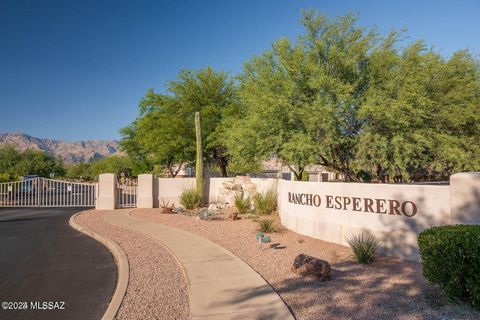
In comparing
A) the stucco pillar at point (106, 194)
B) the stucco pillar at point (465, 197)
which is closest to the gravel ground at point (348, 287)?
the stucco pillar at point (465, 197)

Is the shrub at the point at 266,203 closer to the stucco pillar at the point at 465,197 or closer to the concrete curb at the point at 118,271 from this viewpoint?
the concrete curb at the point at 118,271

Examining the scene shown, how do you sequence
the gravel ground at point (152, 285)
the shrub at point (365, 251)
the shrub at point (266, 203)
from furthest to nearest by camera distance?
the shrub at point (266, 203), the shrub at point (365, 251), the gravel ground at point (152, 285)

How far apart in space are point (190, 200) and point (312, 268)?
12920mm

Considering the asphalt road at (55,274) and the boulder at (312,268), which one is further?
the boulder at (312,268)

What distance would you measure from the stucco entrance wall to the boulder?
8.78 ft

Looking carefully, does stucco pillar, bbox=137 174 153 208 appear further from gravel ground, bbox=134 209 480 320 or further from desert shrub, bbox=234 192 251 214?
gravel ground, bbox=134 209 480 320

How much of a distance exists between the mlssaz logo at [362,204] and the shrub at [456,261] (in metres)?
2.81

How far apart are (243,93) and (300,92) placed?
11.1ft

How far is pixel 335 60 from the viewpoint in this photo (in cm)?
1440

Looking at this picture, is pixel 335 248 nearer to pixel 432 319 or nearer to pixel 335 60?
pixel 432 319

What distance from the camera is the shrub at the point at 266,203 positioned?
15734 mm

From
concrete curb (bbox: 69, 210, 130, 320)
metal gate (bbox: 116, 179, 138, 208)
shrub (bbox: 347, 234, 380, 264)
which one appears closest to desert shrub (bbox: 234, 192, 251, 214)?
concrete curb (bbox: 69, 210, 130, 320)

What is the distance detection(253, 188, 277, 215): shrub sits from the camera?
15.7 m

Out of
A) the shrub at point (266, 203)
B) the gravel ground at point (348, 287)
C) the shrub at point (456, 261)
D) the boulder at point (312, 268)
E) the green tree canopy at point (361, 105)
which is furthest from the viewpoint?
the shrub at point (266, 203)
